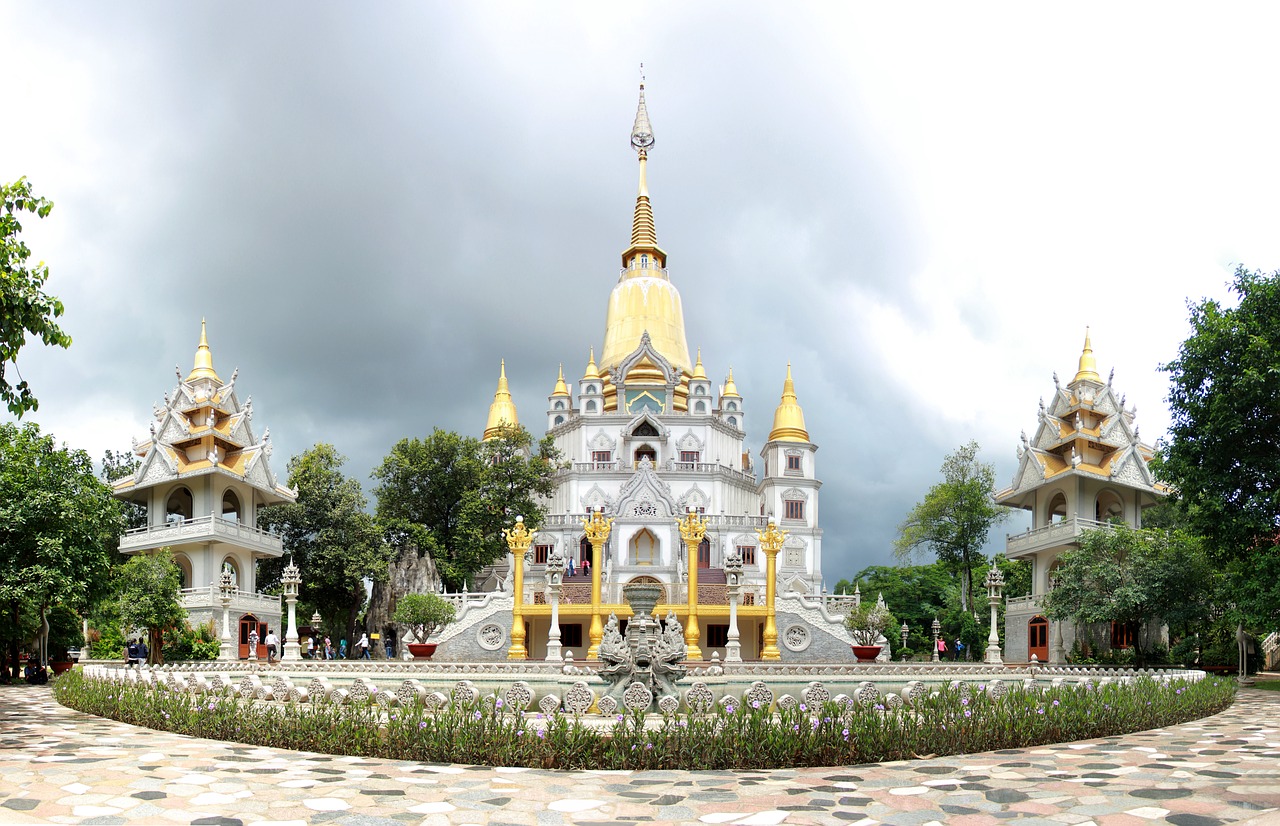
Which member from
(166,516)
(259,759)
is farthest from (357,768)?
(166,516)

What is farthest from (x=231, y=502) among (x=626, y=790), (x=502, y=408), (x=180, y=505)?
(x=626, y=790)

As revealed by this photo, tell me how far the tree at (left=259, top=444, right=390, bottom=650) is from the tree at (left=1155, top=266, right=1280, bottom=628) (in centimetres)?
3181

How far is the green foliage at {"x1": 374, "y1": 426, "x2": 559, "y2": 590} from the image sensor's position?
1858 inches

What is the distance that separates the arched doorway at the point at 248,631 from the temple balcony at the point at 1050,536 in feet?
102

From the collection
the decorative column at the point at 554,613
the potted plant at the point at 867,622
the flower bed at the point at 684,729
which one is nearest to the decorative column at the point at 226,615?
the decorative column at the point at 554,613

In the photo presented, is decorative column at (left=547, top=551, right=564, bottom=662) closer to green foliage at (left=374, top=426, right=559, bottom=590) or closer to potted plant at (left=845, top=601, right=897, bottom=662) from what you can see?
green foliage at (left=374, top=426, right=559, bottom=590)

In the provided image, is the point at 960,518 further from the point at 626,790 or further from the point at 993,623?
the point at 626,790

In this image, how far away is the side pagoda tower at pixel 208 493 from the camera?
142 feet

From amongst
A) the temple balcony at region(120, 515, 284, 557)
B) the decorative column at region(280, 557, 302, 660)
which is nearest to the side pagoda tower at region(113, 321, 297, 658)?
the temple balcony at region(120, 515, 284, 557)

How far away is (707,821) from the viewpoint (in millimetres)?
9016

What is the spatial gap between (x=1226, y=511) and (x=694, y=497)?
3207 cm

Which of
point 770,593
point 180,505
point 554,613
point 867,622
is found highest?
point 180,505

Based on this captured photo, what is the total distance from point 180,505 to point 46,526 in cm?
1918

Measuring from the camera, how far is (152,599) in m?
34.3
